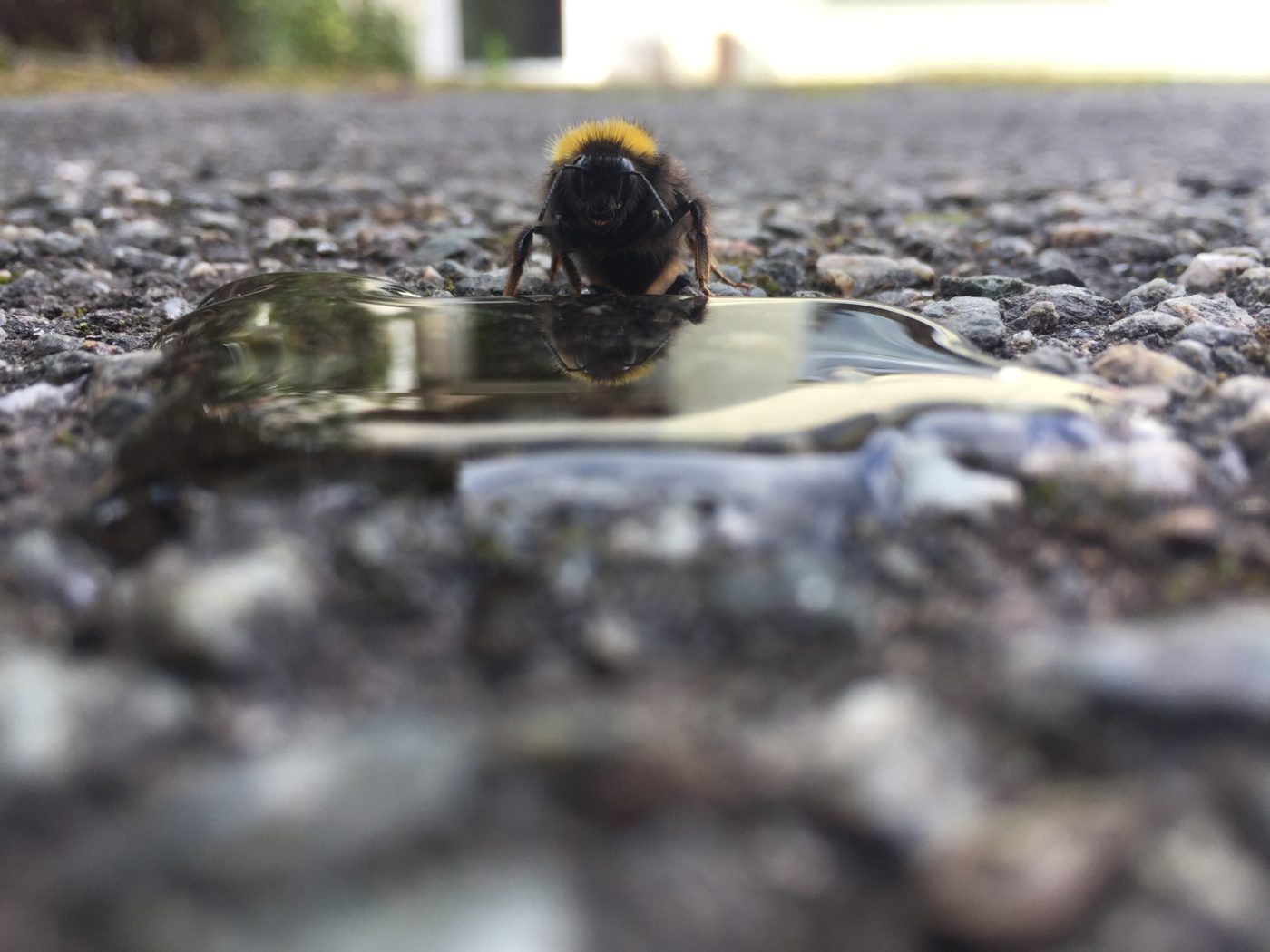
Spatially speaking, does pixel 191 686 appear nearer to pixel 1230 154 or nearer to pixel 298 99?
pixel 1230 154

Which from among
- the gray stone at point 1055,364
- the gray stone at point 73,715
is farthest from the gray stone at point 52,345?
the gray stone at point 1055,364

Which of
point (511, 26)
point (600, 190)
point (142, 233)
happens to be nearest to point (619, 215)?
point (600, 190)

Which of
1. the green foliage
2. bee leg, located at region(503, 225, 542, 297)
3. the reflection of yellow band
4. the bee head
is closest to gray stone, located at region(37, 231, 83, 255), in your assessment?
bee leg, located at region(503, 225, 542, 297)

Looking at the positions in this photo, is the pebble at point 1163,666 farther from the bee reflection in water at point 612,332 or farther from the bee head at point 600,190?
the bee head at point 600,190

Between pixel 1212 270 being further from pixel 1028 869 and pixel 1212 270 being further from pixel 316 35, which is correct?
pixel 316 35

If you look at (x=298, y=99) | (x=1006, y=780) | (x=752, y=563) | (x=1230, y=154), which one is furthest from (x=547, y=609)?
(x=298, y=99)

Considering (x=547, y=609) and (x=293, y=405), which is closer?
(x=547, y=609)

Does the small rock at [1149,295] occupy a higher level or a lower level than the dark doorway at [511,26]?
lower
